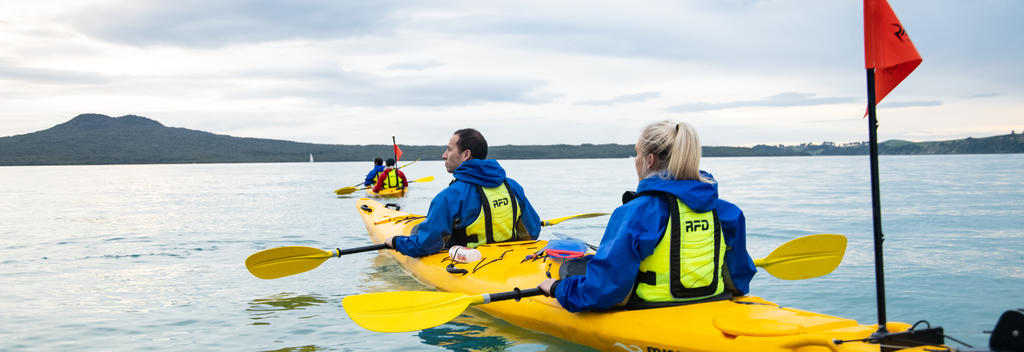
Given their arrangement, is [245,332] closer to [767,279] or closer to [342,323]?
[342,323]

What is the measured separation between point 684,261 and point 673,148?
0.60 metres

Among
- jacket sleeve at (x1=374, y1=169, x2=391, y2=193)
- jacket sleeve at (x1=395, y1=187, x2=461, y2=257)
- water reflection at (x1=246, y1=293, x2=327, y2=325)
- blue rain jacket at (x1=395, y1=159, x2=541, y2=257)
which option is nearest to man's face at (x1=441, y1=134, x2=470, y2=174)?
blue rain jacket at (x1=395, y1=159, x2=541, y2=257)

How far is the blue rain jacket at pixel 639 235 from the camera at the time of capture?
3098 mm

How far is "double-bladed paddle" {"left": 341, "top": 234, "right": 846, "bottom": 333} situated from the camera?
3840mm

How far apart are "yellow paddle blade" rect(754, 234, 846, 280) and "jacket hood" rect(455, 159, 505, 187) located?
2051mm

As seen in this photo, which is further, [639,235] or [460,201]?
[460,201]

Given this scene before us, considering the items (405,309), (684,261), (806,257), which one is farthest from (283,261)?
(806,257)

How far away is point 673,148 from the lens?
10.00 feet

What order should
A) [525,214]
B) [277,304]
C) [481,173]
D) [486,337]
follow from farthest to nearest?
[277,304] < [525,214] < [481,173] < [486,337]

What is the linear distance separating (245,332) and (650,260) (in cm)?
372

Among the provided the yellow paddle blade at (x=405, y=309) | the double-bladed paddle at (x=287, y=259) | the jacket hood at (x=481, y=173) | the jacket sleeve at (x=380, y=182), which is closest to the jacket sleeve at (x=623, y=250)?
the yellow paddle blade at (x=405, y=309)

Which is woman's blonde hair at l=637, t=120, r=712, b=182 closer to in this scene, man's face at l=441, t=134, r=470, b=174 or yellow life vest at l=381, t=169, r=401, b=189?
man's face at l=441, t=134, r=470, b=174

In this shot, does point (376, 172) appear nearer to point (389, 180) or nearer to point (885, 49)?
point (389, 180)

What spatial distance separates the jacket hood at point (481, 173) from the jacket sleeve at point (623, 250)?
1.95 meters
